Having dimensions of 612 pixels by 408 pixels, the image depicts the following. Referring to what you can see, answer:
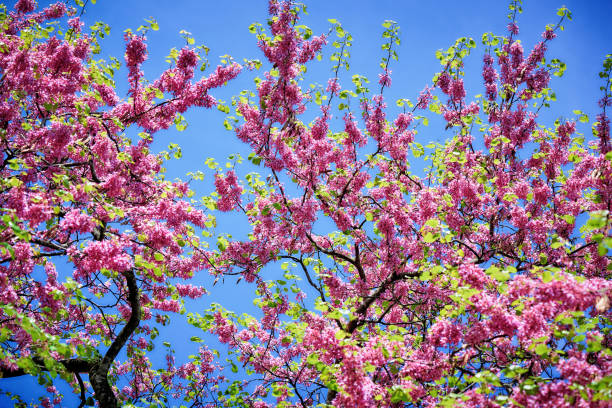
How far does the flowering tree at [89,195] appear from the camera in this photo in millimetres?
6371

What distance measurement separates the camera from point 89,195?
6.69 metres

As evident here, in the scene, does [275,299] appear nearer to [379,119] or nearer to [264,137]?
[264,137]

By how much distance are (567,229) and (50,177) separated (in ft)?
41.4

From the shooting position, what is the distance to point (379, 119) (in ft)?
33.9

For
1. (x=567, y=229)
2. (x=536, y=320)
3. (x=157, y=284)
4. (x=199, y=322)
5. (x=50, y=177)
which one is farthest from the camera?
(x=157, y=284)

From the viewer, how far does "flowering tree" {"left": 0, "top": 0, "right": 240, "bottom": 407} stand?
6371 millimetres

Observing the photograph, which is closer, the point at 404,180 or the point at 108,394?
the point at 108,394

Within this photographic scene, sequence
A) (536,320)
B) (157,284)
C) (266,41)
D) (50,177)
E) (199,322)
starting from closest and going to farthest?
(536,320) < (50,177) < (266,41) < (199,322) < (157,284)

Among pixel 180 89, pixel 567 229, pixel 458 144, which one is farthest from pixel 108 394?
pixel 567 229

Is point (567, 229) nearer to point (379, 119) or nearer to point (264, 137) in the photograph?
point (379, 119)

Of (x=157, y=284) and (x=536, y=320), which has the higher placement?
(x=157, y=284)

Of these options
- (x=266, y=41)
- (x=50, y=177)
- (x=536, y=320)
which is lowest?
(x=536, y=320)

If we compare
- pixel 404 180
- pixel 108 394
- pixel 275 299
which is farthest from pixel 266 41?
pixel 108 394

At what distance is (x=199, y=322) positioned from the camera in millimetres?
10289
